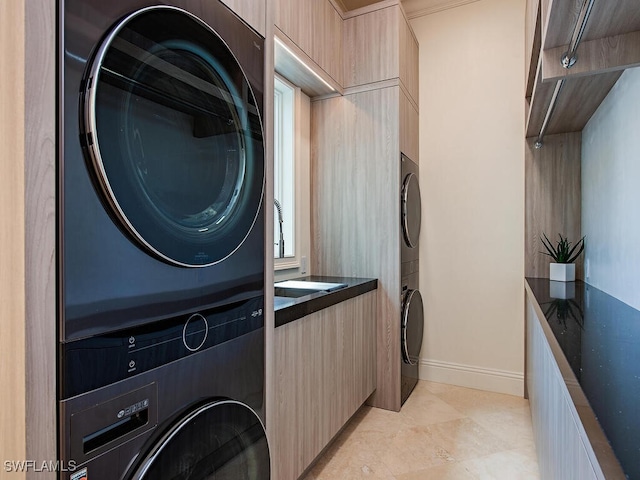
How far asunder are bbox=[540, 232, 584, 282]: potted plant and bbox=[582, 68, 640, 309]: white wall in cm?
10

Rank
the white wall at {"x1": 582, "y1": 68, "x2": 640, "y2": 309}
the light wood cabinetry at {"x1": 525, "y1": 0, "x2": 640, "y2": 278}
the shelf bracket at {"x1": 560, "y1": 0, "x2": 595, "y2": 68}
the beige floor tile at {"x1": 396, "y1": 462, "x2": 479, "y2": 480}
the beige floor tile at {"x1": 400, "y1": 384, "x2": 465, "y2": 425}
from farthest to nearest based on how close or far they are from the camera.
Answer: the beige floor tile at {"x1": 400, "y1": 384, "x2": 465, "y2": 425} < the beige floor tile at {"x1": 396, "y1": 462, "x2": 479, "y2": 480} < the white wall at {"x1": 582, "y1": 68, "x2": 640, "y2": 309} < the light wood cabinetry at {"x1": 525, "y1": 0, "x2": 640, "y2": 278} < the shelf bracket at {"x1": 560, "y1": 0, "x2": 595, "y2": 68}

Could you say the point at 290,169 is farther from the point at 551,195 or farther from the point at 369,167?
the point at 551,195

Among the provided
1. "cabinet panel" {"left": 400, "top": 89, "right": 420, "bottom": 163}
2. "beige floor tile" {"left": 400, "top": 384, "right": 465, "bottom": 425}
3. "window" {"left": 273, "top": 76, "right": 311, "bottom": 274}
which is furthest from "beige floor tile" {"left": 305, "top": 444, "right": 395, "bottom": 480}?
"cabinet panel" {"left": 400, "top": 89, "right": 420, "bottom": 163}

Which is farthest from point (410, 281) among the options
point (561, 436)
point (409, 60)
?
point (561, 436)

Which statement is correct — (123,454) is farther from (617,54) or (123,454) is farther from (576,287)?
(576,287)

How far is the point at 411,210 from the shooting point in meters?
2.86

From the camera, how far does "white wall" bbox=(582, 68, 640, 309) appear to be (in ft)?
5.02

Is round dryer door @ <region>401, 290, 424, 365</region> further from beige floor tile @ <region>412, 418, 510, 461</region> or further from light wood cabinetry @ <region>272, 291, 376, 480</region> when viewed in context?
beige floor tile @ <region>412, 418, 510, 461</region>

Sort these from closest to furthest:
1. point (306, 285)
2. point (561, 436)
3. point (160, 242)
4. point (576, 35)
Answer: point (160, 242) → point (561, 436) → point (576, 35) → point (306, 285)

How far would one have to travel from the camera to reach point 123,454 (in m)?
0.78

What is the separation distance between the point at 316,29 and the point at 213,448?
7.69 ft

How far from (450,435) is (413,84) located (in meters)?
2.59

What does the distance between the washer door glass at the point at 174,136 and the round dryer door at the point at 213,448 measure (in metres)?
0.40

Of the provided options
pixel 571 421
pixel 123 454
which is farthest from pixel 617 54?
pixel 123 454
